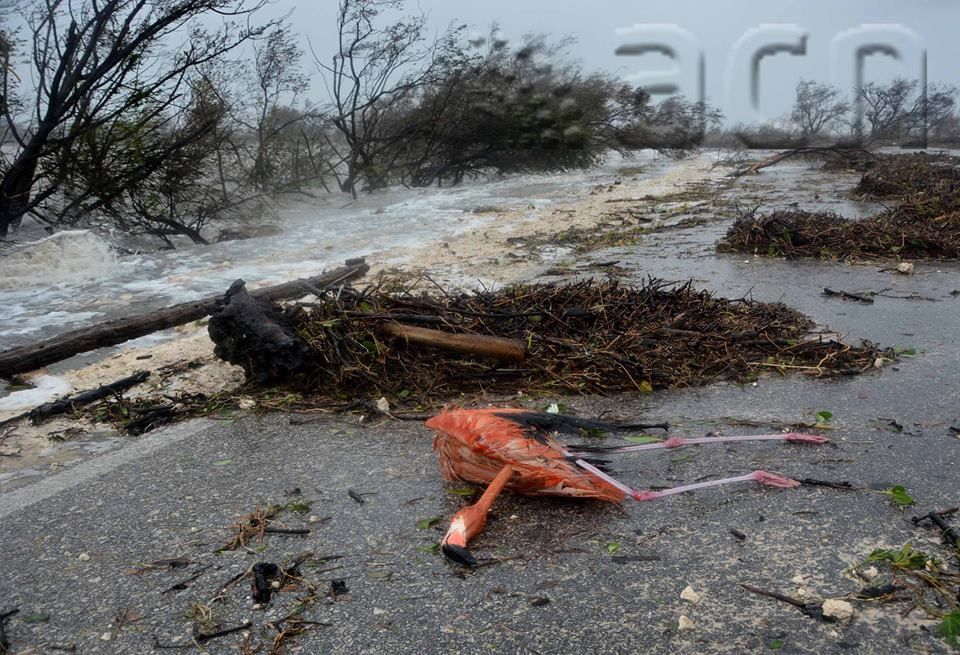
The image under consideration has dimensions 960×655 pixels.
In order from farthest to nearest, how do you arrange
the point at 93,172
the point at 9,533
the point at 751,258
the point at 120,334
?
the point at 93,172
the point at 751,258
the point at 120,334
the point at 9,533

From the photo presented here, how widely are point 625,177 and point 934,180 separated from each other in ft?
28.4

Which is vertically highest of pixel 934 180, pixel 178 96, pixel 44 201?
pixel 178 96

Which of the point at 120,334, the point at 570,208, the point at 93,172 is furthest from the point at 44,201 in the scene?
the point at 570,208

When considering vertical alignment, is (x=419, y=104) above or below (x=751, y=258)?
above

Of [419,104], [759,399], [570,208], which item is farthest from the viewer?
[419,104]

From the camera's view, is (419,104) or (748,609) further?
(419,104)

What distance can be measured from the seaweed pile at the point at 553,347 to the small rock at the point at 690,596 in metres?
1.71

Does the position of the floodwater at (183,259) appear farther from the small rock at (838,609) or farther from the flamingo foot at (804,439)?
the small rock at (838,609)

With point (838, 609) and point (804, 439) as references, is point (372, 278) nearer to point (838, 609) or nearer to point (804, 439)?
point (804, 439)

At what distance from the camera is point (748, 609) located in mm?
1778

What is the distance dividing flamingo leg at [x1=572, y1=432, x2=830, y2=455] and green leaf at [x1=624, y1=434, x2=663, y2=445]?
0.04m

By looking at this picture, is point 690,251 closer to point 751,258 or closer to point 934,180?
point 751,258

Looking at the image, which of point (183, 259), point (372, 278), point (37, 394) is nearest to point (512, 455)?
point (37, 394)

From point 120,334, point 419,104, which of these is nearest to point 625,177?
point 419,104
